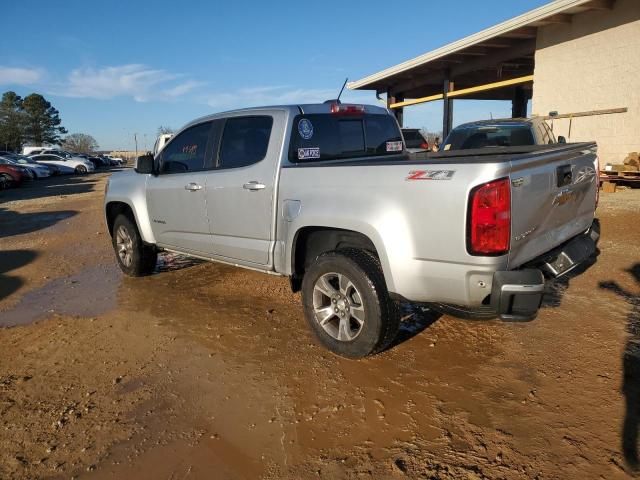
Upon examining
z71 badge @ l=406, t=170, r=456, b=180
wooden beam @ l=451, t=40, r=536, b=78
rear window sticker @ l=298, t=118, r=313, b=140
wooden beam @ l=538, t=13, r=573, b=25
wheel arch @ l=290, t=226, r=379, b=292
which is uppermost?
wooden beam @ l=538, t=13, r=573, b=25

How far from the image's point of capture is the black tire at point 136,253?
5.96 metres

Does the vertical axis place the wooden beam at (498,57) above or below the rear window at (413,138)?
above

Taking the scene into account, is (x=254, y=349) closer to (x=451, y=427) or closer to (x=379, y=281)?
(x=379, y=281)

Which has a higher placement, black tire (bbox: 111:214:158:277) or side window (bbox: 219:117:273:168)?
side window (bbox: 219:117:273:168)

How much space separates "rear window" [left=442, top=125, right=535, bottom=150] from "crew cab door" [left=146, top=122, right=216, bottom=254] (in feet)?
17.3

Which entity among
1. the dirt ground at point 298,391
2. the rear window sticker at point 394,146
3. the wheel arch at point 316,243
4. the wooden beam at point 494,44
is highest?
the wooden beam at point 494,44

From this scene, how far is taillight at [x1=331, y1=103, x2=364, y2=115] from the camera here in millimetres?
4480

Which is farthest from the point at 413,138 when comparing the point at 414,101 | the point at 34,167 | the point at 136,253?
the point at 34,167

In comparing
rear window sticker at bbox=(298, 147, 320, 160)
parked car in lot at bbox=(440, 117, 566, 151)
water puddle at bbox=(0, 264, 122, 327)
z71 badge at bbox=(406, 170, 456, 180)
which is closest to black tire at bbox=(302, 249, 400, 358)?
z71 badge at bbox=(406, 170, 456, 180)

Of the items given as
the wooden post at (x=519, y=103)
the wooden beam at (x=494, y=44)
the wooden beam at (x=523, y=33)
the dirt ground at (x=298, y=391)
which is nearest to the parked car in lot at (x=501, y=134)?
the dirt ground at (x=298, y=391)

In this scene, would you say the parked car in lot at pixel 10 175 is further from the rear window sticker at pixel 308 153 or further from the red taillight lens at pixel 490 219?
the red taillight lens at pixel 490 219

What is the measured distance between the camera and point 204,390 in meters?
3.34

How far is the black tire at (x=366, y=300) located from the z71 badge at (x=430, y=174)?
729 mm

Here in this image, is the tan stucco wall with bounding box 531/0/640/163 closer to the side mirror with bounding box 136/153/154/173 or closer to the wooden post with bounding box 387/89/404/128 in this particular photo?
the wooden post with bounding box 387/89/404/128
